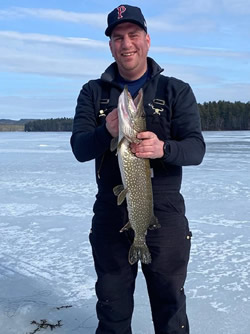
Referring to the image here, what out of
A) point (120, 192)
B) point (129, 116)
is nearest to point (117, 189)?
point (120, 192)

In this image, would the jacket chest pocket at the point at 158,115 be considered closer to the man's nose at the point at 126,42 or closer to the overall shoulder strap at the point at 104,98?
the overall shoulder strap at the point at 104,98

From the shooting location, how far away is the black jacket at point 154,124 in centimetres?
266

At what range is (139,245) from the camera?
266 centimetres

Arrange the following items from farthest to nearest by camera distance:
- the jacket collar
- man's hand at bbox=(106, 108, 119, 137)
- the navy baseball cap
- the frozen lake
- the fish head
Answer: the frozen lake < the jacket collar < the navy baseball cap < man's hand at bbox=(106, 108, 119, 137) < the fish head

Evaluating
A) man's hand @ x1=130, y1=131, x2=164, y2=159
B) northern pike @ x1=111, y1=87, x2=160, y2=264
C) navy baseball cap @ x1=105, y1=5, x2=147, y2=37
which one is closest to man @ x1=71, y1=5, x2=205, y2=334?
navy baseball cap @ x1=105, y1=5, x2=147, y2=37

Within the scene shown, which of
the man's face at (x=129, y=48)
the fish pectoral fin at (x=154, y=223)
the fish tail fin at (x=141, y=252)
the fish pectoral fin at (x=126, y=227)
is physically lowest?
the fish tail fin at (x=141, y=252)

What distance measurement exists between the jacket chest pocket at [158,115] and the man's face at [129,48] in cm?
26

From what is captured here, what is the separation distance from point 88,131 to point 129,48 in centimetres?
59

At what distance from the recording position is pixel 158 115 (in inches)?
108

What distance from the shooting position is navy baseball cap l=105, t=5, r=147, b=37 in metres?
2.71

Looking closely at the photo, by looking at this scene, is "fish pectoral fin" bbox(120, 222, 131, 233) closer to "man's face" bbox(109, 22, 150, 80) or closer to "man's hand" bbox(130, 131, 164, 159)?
"man's hand" bbox(130, 131, 164, 159)

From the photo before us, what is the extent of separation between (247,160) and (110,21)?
13.0 metres

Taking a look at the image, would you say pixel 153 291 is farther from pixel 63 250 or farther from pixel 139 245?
pixel 63 250

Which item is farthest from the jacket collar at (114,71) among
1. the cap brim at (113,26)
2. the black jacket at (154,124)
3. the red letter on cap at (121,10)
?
the red letter on cap at (121,10)
